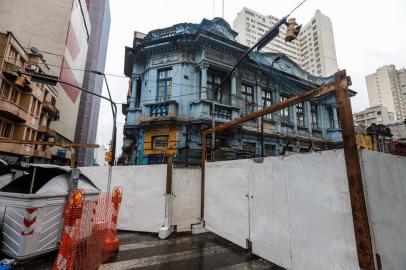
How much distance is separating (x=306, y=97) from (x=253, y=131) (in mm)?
11372

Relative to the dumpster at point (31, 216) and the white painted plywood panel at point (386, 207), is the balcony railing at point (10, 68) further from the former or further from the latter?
the white painted plywood panel at point (386, 207)

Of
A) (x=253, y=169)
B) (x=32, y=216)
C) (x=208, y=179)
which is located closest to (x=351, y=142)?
(x=253, y=169)

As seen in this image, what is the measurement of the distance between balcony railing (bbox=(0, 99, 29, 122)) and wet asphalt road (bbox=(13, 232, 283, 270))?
22018 millimetres

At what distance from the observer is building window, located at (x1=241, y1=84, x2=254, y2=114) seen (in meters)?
15.8

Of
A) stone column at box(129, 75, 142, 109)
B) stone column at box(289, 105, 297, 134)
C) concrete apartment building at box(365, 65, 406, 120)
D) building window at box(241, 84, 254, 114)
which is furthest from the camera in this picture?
concrete apartment building at box(365, 65, 406, 120)

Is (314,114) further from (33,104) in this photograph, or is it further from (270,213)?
(33,104)

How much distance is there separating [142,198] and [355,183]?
614 centimetres

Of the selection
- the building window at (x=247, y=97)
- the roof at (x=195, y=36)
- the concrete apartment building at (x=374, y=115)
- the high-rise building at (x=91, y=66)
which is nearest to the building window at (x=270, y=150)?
the building window at (x=247, y=97)

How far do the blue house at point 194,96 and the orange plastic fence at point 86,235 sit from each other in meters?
7.00

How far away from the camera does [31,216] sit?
4.34 metres

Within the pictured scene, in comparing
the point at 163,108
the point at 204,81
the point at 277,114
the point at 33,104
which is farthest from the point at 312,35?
the point at 33,104

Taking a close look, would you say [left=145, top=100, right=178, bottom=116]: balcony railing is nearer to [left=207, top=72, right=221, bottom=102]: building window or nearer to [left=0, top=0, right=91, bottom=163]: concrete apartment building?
[left=207, top=72, right=221, bottom=102]: building window

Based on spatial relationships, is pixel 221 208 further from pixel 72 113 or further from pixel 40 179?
pixel 72 113

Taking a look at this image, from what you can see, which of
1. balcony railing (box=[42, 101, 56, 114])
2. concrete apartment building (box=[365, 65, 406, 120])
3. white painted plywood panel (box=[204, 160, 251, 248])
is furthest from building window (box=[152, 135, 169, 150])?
concrete apartment building (box=[365, 65, 406, 120])
